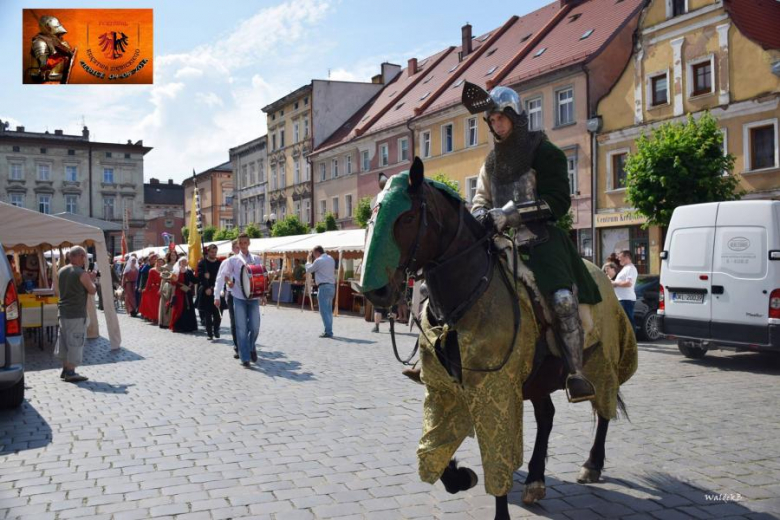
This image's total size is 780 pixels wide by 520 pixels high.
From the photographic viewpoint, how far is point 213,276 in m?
15.3

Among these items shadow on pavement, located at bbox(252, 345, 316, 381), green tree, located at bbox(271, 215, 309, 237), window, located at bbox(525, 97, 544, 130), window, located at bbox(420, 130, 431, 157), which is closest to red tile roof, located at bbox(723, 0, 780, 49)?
window, located at bbox(525, 97, 544, 130)

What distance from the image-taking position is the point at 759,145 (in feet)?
75.6

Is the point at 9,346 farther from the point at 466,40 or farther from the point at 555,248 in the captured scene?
the point at 466,40

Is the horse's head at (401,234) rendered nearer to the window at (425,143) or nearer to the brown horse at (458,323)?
the brown horse at (458,323)

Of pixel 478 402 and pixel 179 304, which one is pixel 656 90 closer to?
pixel 179 304

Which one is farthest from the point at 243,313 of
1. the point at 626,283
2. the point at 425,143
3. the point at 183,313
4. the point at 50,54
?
the point at 425,143

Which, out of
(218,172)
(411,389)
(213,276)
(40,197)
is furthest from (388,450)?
(40,197)

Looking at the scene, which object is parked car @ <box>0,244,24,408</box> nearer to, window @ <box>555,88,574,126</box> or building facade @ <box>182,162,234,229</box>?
window @ <box>555,88,574,126</box>

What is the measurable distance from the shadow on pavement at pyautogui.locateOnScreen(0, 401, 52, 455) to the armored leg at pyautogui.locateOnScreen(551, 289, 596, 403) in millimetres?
4629

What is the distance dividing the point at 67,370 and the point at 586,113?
77.6ft

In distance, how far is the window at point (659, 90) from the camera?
84.7ft

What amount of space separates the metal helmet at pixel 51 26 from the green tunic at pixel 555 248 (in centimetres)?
1176

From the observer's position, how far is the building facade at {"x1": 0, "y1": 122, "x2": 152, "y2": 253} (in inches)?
3019

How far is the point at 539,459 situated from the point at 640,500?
26.6 inches
